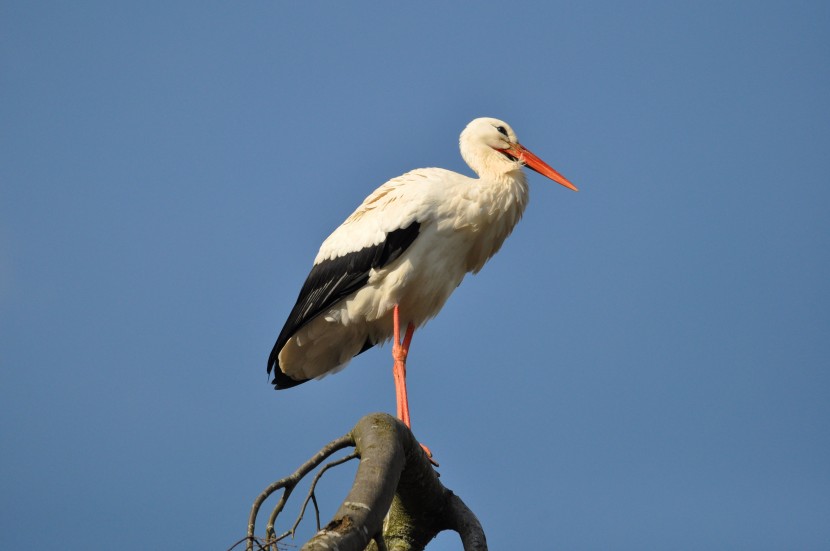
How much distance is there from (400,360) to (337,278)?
817 millimetres

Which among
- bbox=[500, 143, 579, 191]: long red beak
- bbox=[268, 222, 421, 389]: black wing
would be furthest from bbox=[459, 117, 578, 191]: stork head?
bbox=[268, 222, 421, 389]: black wing

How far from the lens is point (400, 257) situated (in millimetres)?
8141

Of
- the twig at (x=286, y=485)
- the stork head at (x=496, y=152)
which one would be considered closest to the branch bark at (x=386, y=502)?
the twig at (x=286, y=485)

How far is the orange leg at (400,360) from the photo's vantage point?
7656mm

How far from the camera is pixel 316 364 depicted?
354 inches

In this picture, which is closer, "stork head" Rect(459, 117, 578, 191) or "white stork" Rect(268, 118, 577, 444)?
"white stork" Rect(268, 118, 577, 444)

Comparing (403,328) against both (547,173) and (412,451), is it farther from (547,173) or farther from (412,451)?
(412,451)

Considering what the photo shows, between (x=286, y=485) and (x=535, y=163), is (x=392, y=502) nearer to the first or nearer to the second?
(x=286, y=485)

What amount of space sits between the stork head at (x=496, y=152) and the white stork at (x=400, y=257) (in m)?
0.01

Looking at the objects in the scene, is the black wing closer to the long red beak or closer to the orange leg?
the orange leg

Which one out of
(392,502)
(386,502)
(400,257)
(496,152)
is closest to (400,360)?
(400,257)

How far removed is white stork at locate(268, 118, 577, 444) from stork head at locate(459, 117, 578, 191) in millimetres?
12

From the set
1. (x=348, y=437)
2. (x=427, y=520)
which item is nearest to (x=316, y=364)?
(x=427, y=520)

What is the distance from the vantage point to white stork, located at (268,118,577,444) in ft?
26.6
